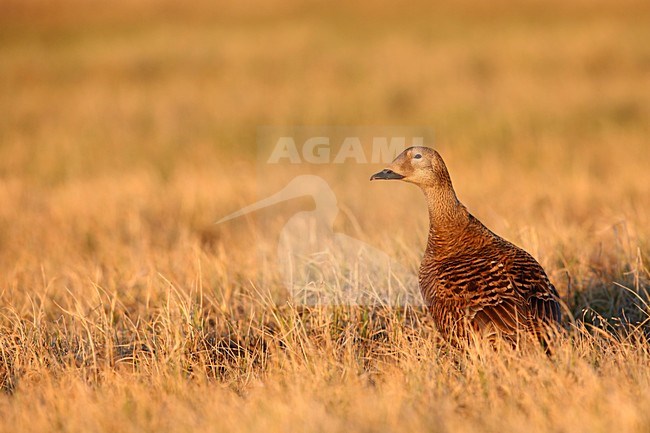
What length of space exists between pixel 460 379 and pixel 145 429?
1.34m

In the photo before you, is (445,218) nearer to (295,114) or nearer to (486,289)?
(486,289)

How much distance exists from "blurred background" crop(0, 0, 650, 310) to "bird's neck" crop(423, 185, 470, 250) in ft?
3.08

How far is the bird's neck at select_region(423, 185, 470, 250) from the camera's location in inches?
182

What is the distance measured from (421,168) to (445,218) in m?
0.30

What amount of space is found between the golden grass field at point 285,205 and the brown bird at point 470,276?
0.69ft

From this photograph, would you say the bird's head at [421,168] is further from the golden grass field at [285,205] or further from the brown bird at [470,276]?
the golden grass field at [285,205]

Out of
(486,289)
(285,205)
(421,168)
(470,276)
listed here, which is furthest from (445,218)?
(285,205)

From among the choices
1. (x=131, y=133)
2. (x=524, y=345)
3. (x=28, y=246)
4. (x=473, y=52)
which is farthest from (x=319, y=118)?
(x=524, y=345)

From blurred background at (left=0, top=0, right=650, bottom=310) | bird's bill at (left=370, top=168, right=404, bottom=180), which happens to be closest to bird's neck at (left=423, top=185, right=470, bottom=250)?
bird's bill at (left=370, top=168, right=404, bottom=180)

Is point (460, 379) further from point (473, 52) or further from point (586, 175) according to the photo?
point (473, 52)

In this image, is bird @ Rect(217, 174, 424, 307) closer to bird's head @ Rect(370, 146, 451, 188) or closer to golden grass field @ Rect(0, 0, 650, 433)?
golden grass field @ Rect(0, 0, 650, 433)

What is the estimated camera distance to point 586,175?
952cm

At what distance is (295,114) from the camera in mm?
13625

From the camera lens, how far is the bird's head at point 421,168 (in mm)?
4695
